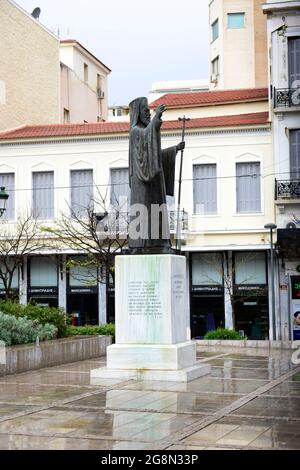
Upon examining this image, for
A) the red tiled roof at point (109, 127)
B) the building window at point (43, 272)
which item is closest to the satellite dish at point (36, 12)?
the red tiled roof at point (109, 127)

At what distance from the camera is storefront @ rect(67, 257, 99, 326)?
3644 cm

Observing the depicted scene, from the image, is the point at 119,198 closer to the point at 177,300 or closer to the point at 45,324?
the point at 45,324

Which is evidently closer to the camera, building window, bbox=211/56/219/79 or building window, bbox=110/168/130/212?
building window, bbox=110/168/130/212

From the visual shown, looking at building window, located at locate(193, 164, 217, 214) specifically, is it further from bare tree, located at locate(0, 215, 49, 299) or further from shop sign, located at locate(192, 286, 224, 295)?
bare tree, located at locate(0, 215, 49, 299)

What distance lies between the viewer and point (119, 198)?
36031 millimetres

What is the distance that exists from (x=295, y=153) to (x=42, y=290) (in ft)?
43.1

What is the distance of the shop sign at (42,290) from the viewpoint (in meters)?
37.1

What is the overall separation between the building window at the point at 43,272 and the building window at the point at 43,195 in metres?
2.11

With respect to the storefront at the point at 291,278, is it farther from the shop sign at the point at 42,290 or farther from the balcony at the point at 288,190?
the shop sign at the point at 42,290

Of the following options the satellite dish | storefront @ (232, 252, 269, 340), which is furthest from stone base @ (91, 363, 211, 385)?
the satellite dish

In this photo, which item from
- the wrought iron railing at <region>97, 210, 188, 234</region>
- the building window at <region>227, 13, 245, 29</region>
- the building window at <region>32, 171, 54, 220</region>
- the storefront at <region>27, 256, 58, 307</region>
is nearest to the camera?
the wrought iron railing at <region>97, 210, 188, 234</region>

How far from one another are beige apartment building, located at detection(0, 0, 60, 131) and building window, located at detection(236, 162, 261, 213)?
1315 centimetres

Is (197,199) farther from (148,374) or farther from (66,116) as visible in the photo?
(148,374)
